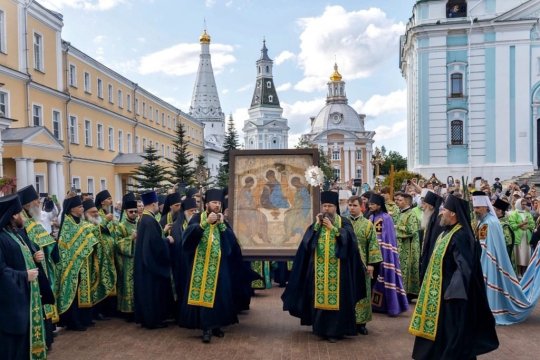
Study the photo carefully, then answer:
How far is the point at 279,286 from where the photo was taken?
1204 centimetres

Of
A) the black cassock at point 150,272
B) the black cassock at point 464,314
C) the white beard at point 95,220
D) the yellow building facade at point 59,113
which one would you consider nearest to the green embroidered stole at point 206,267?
the black cassock at point 150,272

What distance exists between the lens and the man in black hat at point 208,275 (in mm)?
7617

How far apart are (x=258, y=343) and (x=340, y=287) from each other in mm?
1317

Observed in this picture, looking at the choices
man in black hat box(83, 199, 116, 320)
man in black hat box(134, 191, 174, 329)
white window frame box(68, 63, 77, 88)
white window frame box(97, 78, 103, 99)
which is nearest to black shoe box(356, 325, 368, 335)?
man in black hat box(134, 191, 174, 329)

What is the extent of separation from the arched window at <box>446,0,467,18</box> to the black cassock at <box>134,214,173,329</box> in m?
29.4

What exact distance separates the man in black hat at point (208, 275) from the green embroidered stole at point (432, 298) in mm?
2745

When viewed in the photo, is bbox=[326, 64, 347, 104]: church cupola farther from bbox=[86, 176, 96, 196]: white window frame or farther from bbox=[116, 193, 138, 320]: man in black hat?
bbox=[116, 193, 138, 320]: man in black hat

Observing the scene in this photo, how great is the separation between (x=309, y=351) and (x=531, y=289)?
3774 mm

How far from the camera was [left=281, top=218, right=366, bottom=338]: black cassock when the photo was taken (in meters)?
7.52

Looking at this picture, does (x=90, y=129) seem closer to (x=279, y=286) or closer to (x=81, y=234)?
(x=279, y=286)

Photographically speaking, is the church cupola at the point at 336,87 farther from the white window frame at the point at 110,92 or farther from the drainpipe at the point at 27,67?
the drainpipe at the point at 27,67

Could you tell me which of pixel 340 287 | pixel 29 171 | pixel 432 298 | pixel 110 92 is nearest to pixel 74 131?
pixel 110 92

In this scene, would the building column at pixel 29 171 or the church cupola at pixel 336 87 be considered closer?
the building column at pixel 29 171

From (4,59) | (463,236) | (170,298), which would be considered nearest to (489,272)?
(463,236)
